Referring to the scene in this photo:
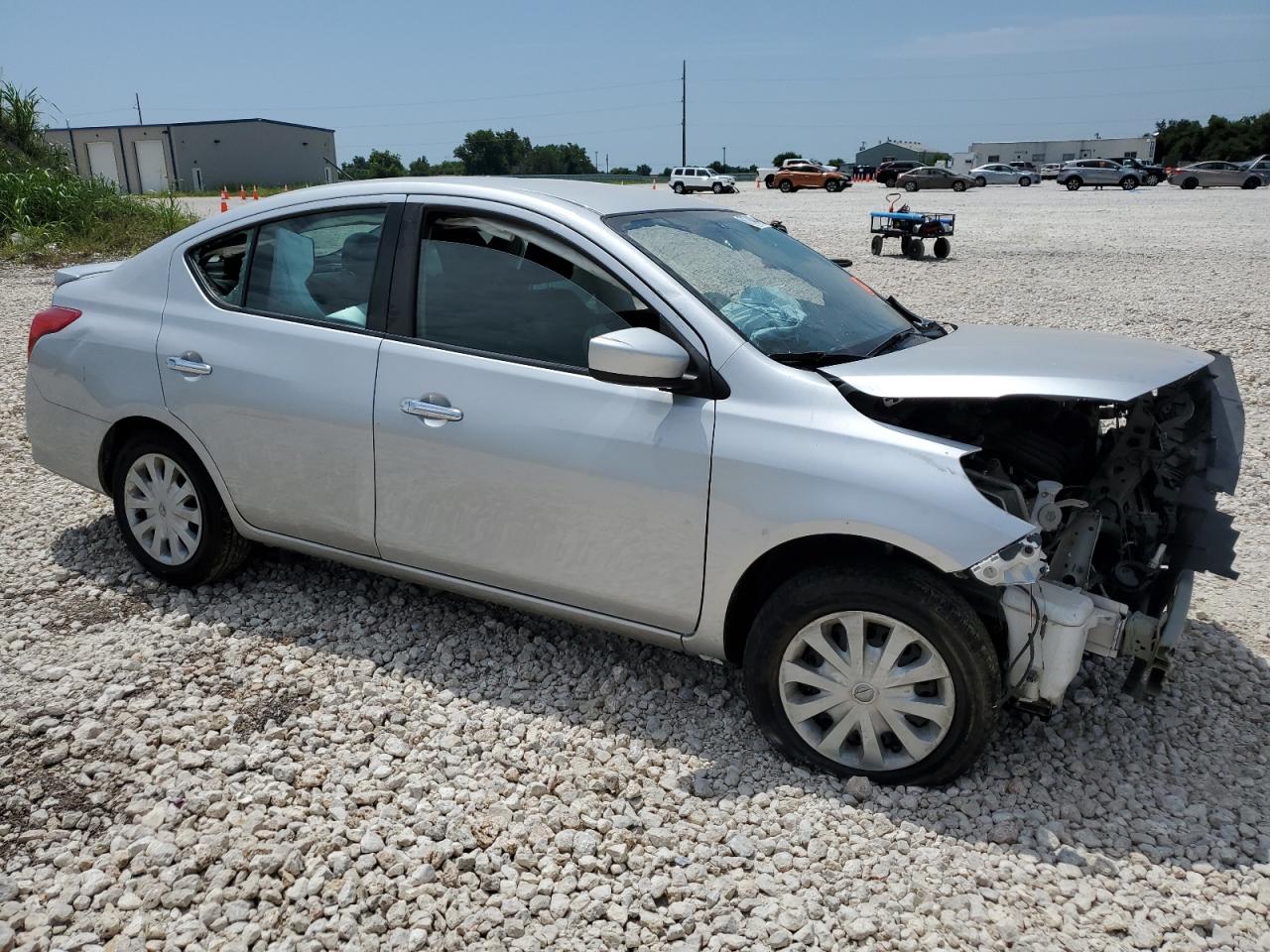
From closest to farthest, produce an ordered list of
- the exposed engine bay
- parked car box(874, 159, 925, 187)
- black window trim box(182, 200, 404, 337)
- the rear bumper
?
1. the exposed engine bay
2. black window trim box(182, 200, 404, 337)
3. the rear bumper
4. parked car box(874, 159, 925, 187)

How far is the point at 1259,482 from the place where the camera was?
20.4ft

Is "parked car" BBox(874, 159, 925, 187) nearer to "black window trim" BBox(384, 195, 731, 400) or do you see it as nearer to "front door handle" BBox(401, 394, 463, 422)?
"black window trim" BBox(384, 195, 731, 400)

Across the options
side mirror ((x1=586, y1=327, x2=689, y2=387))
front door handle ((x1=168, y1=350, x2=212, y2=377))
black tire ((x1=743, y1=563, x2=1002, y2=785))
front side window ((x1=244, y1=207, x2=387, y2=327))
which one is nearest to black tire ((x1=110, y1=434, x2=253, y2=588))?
front door handle ((x1=168, y1=350, x2=212, y2=377))

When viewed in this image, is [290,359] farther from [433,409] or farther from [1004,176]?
[1004,176]

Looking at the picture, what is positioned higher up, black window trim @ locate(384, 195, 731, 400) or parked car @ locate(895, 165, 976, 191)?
black window trim @ locate(384, 195, 731, 400)

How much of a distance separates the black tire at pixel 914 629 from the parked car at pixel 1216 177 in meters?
50.7

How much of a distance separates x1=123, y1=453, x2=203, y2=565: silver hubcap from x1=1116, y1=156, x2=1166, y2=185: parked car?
52291 millimetres

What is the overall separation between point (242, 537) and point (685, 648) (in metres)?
2.20

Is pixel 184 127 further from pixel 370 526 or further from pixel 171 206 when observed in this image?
pixel 370 526

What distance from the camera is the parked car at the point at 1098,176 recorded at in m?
47.4

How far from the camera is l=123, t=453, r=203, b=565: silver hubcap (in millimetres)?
4414

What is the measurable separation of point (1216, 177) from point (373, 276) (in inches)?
2000

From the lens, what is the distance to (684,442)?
322 cm

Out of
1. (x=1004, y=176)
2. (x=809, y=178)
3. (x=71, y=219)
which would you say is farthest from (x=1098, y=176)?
(x=71, y=219)
